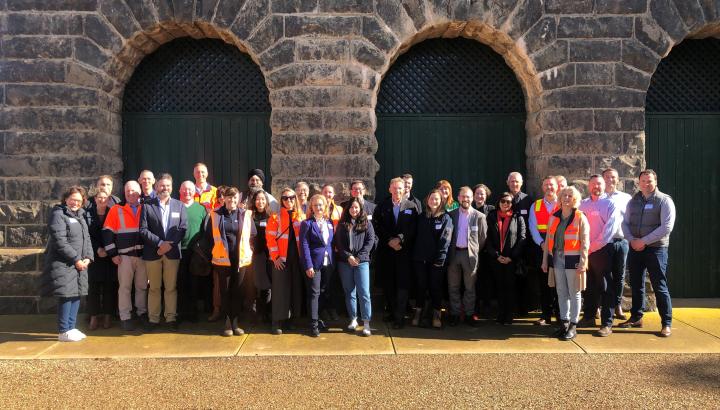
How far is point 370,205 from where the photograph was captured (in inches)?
264

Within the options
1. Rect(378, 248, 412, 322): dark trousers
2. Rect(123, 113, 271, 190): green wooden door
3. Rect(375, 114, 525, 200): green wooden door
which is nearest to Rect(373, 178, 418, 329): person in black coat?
Rect(378, 248, 412, 322): dark trousers

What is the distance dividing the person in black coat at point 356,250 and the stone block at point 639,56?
13.8 feet

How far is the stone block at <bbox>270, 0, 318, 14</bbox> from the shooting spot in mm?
7039

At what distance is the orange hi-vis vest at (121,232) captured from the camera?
241 inches

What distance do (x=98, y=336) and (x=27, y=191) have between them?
240 cm

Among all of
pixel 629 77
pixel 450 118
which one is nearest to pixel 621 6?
pixel 629 77

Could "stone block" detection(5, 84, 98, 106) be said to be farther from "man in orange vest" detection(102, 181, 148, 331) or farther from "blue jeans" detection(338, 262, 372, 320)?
"blue jeans" detection(338, 262, 372, 320)

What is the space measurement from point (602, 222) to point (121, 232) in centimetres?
553

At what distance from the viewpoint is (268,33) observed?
7.04m

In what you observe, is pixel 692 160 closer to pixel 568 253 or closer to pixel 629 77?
pixel 629 77

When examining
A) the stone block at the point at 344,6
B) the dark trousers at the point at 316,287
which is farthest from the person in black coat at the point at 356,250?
the stone block at the point at 344,6

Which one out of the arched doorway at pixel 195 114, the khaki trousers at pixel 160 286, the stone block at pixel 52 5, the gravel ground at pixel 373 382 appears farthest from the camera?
the arched doorway at pixel 195 114

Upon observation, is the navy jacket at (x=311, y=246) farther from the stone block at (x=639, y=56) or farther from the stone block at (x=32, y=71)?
the stone block at (x=639, y=56)

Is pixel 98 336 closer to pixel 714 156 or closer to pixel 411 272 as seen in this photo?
pixel 411 272
